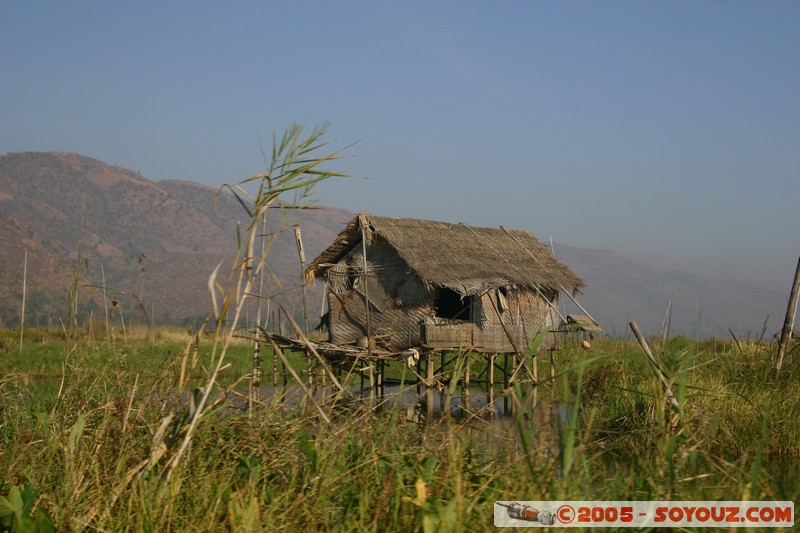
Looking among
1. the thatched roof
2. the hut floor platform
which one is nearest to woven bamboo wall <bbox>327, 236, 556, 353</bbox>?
the thatched roof

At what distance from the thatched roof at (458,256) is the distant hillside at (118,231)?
162ft

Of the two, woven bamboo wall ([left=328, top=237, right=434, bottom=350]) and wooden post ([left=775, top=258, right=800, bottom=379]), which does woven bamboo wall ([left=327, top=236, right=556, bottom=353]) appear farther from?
wooden post ([left=775, top=258, right=800, bottom=379])

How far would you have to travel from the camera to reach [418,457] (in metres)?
4.06

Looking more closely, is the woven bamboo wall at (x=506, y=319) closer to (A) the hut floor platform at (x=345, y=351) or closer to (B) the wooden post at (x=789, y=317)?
(A) the hut floor platform at (x=345, y=351)

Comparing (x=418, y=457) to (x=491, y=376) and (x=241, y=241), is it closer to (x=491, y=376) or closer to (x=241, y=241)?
(x=241, y=241)

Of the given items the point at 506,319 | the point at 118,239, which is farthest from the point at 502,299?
the point at 118,239

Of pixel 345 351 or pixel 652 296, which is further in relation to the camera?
pixel 652 296

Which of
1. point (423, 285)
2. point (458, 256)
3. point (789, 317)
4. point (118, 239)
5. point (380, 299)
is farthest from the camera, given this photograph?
point (118, 239)

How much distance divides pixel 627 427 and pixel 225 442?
5465 mm

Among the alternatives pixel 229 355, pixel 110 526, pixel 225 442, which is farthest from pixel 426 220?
pixel 110 526

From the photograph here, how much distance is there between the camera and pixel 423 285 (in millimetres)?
13039

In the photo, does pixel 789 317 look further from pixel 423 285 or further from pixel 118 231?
pixel 118 231

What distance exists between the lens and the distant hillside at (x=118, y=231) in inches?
2783

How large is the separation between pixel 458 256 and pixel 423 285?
1.42m
